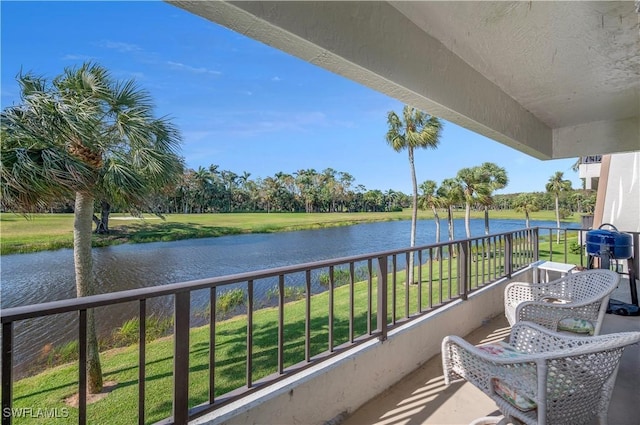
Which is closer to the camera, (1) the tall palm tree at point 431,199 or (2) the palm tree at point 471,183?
(1) the tall palm tree at point 431,199

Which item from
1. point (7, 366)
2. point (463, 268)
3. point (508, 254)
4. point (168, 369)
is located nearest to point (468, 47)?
point (463, 268)

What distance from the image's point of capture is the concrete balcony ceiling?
1.17m

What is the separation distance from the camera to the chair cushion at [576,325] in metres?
1.91

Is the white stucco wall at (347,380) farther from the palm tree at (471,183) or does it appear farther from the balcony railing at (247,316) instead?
the palm tree at (471,183)

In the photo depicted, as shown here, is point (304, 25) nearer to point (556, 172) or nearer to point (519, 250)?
point (519, 250)

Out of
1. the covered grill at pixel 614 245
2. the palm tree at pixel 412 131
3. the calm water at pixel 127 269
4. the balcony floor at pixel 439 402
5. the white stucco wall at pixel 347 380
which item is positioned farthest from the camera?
the palm tree at pixel 412 131

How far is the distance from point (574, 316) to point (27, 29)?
14.3 metres

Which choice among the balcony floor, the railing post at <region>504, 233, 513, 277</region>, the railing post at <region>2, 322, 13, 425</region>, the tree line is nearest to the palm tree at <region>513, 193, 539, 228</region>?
the railing post at <region>504, 233, 513, 277</region>

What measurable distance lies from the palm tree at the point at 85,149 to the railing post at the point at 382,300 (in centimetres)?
394

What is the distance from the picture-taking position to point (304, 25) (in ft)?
3.75

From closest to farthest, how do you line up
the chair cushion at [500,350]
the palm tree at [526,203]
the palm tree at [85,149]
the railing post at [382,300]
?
the chair cushion at [500,350], the railing post at [382,300], the palm tree at [85,149], the palm tree at [526,203]

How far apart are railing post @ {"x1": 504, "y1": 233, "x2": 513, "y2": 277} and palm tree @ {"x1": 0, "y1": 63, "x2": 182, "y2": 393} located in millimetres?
5033

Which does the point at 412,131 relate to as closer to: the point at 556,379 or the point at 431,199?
the point at 431,199

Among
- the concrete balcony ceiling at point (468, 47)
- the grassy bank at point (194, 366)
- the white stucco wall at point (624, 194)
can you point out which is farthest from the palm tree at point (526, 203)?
the concrete balcony ceiling at point (468, 47)
